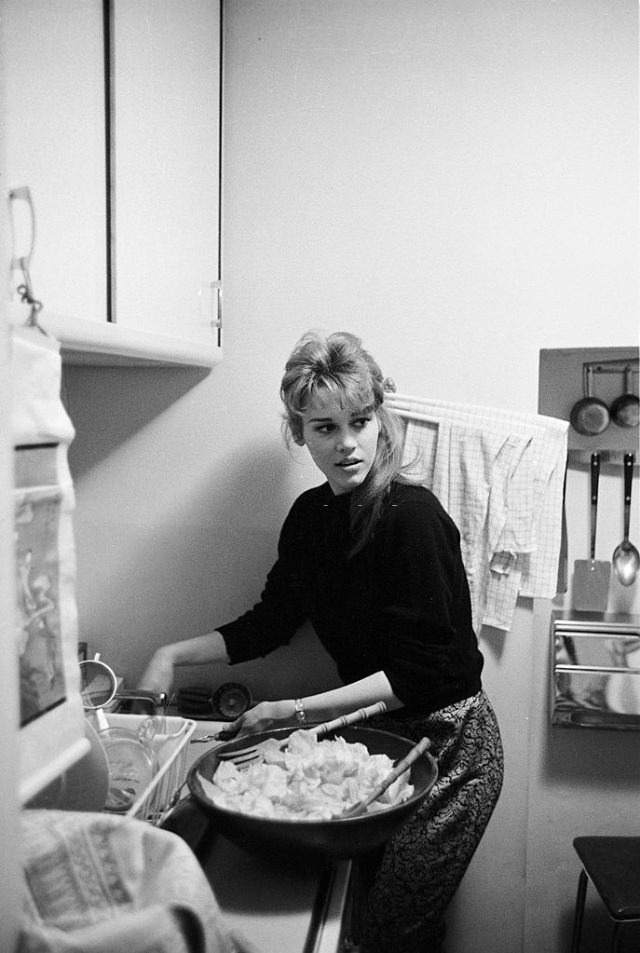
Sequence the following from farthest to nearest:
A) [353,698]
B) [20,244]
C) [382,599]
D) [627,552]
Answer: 1. [627,552]
2. [382,599]
3. [353,698]
4. [20,244]

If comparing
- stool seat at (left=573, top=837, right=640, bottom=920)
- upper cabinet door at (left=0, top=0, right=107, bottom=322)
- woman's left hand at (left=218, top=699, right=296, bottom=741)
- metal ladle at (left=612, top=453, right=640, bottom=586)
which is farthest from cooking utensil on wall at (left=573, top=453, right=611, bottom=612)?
upper cabinet door at (left=0, top=0, right=107, bottom=322)

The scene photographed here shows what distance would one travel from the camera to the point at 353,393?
4.54 ft

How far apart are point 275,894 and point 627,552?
106cm

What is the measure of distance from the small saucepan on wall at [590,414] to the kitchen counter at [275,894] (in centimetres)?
103

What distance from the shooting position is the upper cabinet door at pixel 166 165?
3.79 feet

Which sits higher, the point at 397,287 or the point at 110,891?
the point at 397,287

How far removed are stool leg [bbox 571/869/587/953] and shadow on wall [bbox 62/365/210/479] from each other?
1.26 metres

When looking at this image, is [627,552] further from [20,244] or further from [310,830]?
[20,244]

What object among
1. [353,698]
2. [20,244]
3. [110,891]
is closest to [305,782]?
[353,698]

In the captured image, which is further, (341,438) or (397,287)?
(397,287)

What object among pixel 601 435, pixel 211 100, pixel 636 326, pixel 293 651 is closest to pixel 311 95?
pixel 211 100

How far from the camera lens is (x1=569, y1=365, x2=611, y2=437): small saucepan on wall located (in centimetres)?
169

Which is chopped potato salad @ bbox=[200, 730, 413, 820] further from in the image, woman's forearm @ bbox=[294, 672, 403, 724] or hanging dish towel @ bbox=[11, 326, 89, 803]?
hanging dish towel @ bbox=[11, 326, 89, 803]

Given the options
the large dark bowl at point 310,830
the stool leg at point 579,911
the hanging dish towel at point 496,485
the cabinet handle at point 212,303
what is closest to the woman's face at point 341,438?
the hanging dish towel at point 496,485
